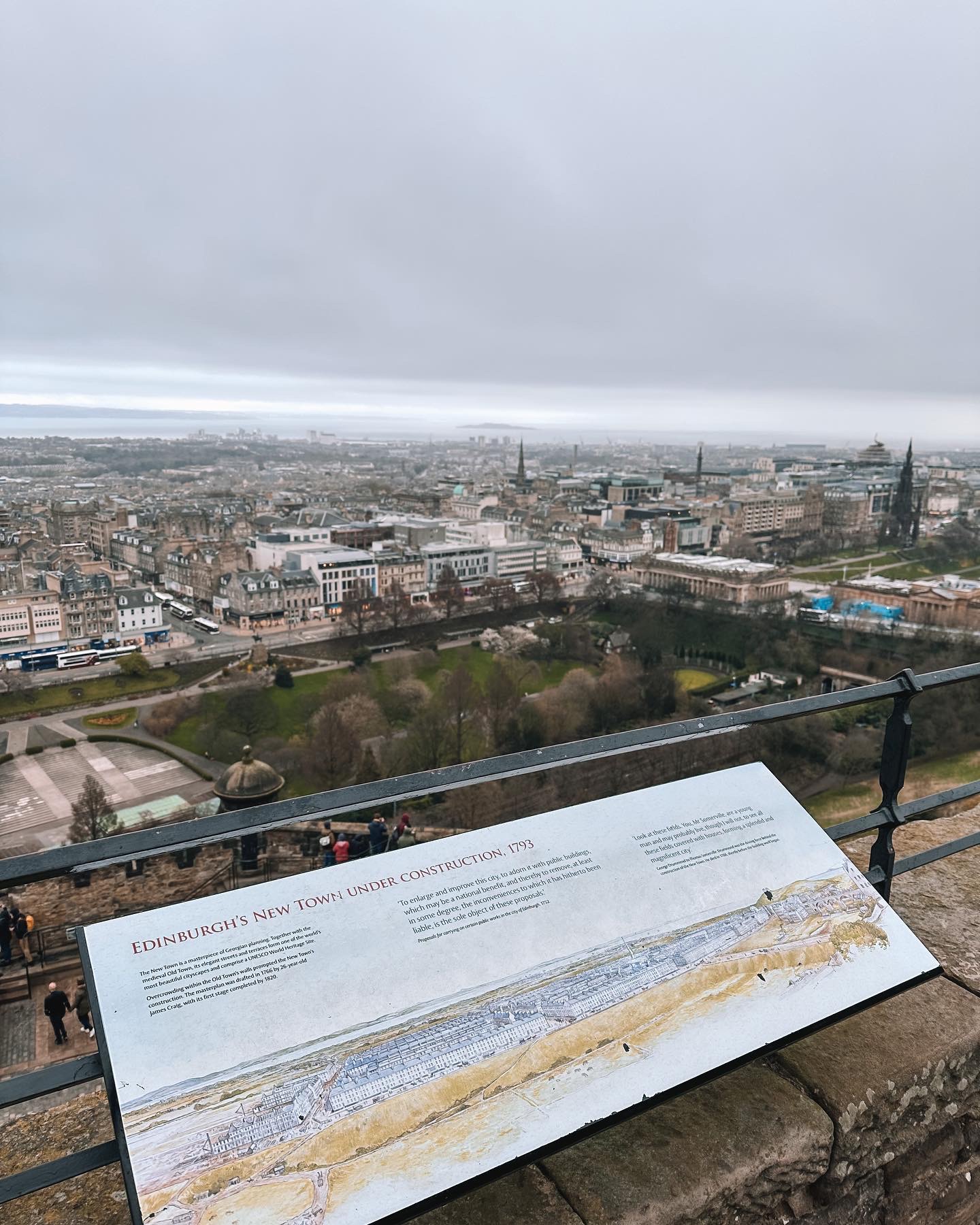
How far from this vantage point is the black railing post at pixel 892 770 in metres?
1.34

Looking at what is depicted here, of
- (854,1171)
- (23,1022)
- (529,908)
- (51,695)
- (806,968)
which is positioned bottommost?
(51,695)

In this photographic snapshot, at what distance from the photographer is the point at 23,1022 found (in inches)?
215

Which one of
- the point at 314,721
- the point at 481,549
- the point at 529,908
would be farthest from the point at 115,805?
the point at 481,549

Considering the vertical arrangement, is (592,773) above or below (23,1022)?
below

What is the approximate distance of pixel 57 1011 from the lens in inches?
194

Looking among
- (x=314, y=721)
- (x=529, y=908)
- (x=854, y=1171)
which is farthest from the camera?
(x=314, y=721)

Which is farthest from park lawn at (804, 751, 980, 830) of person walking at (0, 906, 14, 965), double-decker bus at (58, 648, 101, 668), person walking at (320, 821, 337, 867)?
double-decker bus at (58, 648, 101, 668)

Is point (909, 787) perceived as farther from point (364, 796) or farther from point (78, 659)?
point (78, 659)

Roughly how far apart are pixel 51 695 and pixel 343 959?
20.9 m

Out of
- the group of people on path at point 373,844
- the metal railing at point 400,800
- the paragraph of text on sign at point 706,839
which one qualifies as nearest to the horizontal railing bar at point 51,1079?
the metal railing at point 400,800

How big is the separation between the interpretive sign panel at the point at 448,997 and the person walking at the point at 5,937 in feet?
20.3

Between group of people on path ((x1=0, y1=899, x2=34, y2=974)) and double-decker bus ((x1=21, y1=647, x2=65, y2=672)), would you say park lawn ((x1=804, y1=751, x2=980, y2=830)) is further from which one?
double-decker bus ((x1=21, y1=647, x2=65, y2=672))

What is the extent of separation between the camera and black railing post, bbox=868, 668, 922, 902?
1342mm

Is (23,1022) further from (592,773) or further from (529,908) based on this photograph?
(592,773)
